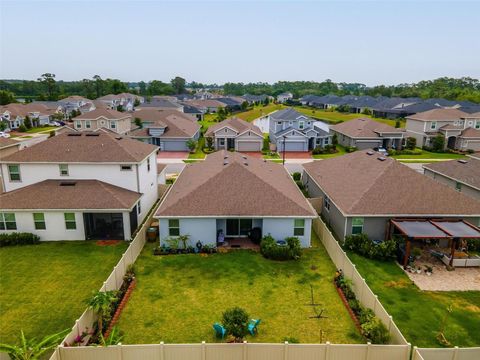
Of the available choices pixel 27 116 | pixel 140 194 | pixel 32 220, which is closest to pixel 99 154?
pixel 140 194

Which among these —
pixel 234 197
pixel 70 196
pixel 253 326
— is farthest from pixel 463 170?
pixel 70 196

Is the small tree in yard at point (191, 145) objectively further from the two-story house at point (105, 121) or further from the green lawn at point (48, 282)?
the green lawn at point (48, 282)

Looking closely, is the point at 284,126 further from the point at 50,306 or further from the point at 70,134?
the point at 50,306

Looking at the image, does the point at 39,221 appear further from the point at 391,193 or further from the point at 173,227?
the point at 391,193

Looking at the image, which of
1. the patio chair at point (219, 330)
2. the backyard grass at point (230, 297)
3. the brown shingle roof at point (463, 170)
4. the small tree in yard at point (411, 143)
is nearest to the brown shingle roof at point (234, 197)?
the backyard grass at point (230, 297)

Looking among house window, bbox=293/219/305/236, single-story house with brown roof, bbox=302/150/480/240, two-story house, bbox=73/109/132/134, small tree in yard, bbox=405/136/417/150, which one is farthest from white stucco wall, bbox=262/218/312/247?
two-story house, bbox=73/109/132/134

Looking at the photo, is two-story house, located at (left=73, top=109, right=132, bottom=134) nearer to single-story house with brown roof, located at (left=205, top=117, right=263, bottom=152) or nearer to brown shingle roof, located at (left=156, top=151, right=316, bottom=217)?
single-story house with brown roof, located at (left=205, top=117, right=263, bottom=152)

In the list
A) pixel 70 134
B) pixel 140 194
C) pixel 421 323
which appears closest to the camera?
pixel 421 323
